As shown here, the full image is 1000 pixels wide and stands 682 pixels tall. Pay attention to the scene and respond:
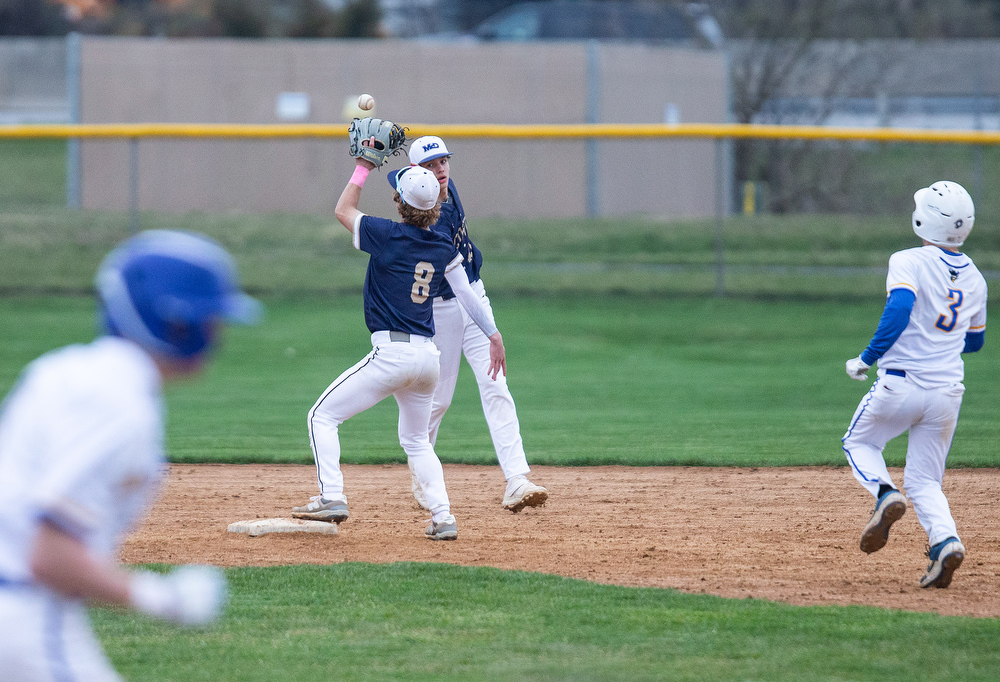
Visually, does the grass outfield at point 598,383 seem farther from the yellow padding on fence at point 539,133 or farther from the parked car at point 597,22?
the parked car at point 597,22

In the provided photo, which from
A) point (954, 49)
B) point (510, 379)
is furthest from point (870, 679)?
point (954, 49)

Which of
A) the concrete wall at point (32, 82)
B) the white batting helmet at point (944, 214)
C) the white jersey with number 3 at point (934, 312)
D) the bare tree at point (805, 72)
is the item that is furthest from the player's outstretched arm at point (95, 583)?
the concrete wall at point (32, 82)

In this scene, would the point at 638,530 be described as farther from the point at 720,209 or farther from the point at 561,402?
the point at 720,209

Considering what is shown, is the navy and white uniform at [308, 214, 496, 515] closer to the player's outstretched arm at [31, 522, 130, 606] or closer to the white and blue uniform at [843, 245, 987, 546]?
the white and blue uniform at [843, 245, 987, 546]

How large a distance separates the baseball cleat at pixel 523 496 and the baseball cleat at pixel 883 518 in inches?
77.4

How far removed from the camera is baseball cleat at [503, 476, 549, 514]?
6828 millimetres

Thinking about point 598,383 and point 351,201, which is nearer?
point 351,201

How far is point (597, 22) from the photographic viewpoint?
27.1m

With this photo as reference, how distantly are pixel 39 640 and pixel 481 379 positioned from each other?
5.00m

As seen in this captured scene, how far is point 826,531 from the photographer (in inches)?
264

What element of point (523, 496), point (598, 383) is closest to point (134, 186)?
point (598, 383)

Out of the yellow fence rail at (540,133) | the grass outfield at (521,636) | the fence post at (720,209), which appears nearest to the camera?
the grass outfield at (521,636)

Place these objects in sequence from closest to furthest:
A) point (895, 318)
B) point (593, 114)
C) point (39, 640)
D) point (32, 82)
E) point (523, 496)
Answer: point (39, 640) < point (895, 318) < point (523, 496) < point (593, 114) < point (32, 82)

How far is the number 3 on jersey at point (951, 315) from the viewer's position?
535cm
